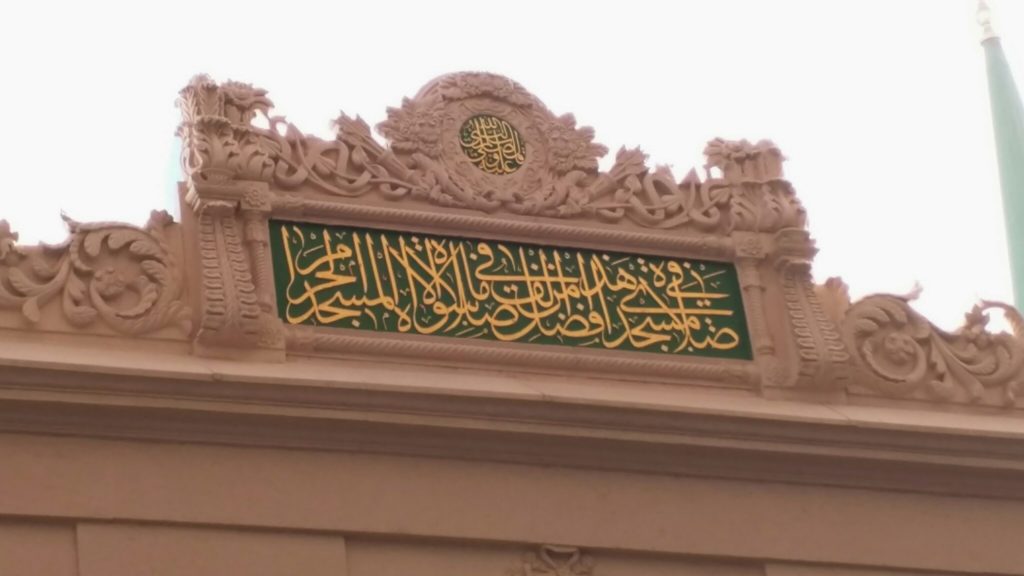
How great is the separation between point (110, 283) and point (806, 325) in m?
2.95

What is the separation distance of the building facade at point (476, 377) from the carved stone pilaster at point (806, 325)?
0.01 meters

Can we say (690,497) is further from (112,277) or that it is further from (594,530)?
(112,277)

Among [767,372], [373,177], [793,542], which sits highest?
[373,177]

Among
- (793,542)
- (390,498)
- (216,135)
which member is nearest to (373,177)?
(216,135)

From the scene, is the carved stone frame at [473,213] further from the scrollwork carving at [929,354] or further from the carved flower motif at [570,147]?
the scrollwork carving at [929,354]

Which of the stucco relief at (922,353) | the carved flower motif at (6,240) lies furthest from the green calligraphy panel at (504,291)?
the carved flower motif at (6,240)

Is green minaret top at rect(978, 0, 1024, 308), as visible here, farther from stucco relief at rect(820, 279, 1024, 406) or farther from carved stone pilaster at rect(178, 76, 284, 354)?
carved stone pilaster at rect(178, 76, 284, 354)

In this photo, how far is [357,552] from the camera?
8672mm

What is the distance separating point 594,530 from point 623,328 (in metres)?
0.94

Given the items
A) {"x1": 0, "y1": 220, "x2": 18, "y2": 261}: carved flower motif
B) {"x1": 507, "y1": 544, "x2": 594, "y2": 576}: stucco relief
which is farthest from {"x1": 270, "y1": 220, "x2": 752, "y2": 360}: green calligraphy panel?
{"x1": 0, "y1": 220, "x2": 18, "y2": 261}: carved flower motif

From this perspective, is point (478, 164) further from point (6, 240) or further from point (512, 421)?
Answer: point (6, 240)

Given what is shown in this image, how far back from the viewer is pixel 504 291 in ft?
30.7

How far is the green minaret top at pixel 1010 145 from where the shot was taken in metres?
14.1

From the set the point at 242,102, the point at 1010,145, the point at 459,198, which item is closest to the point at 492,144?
the point at 459,198
